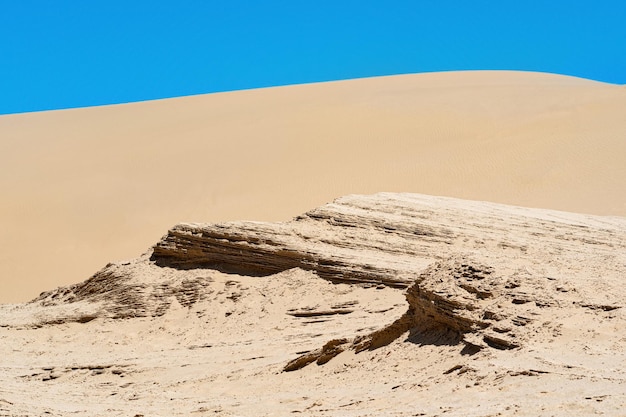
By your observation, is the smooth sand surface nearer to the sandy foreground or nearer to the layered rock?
the layered rock

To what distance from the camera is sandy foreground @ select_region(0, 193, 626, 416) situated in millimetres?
7555

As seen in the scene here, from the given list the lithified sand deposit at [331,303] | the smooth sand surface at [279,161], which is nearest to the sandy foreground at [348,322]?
the lithified sand deposit at [331,303]

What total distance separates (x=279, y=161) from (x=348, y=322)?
23.7 m

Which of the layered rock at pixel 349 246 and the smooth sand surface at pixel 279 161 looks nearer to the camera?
the layered rock at pixel 349 246

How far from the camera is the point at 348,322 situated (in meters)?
12.0

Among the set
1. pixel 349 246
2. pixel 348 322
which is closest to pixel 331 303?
pixel 348 322

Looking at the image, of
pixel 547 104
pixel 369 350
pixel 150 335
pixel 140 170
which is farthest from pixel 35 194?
pixel 369 350

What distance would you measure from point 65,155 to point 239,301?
86.9 feet

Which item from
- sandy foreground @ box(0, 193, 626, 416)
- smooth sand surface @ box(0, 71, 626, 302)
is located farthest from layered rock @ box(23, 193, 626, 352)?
smooth sand surface @ box(0, 71, 626, 302)

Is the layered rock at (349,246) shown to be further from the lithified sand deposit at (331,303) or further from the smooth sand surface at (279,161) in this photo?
the smooth sand surface at (279,161)

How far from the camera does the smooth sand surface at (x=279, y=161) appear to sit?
96.0ft

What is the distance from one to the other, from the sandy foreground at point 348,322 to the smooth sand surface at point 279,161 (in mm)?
12220

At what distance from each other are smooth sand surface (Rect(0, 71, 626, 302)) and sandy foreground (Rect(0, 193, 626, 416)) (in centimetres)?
1222

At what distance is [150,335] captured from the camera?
13148 mm
